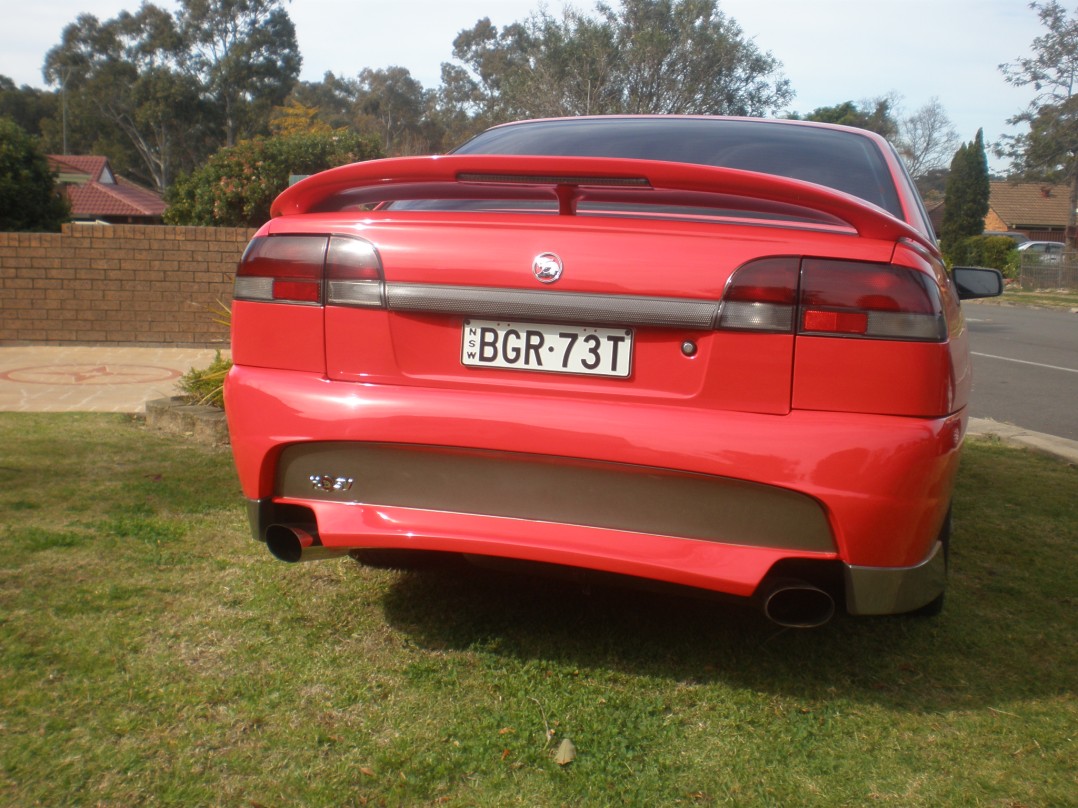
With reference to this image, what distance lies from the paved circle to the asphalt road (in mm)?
6300

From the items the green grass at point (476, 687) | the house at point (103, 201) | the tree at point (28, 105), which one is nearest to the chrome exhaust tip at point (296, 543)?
the green grass at point (476, 687)

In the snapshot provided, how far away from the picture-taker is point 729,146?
11.4ft

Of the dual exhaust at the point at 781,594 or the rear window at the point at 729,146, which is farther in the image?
the rear window at the point at 729,146

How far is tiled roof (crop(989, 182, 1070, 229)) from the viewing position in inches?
2699

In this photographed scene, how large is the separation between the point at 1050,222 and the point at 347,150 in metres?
65.4

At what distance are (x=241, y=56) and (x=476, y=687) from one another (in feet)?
182

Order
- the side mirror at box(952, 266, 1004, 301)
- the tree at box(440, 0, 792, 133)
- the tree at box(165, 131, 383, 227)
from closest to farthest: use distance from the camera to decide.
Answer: the side mirror at box(952, 266, 1004, 301), the tree at box(165, 131, 383, 227), the tree at box(440, 0, 792, 133)

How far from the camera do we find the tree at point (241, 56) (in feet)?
173

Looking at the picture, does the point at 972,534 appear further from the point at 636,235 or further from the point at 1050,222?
the point at 1050,222

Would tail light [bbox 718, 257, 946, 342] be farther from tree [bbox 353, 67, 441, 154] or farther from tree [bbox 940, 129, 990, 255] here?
tree [bbox 353, 67, 441, 154]

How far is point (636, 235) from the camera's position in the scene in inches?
97.4

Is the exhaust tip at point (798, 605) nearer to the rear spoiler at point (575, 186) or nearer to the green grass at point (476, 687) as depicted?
the green grass at point (476, 687)

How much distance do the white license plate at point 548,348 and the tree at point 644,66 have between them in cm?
3005

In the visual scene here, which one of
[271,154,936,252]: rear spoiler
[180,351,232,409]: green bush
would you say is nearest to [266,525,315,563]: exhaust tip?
[271,154,936,252]: rear spoiler
